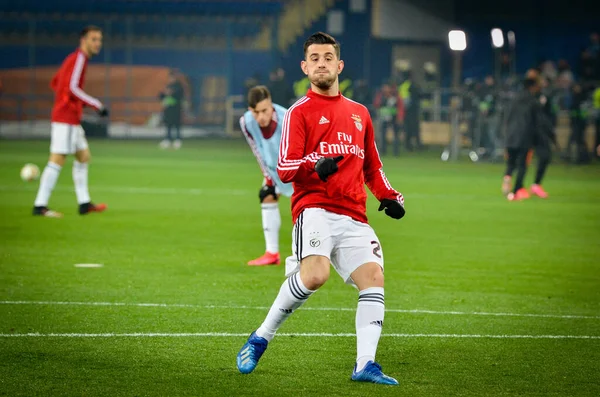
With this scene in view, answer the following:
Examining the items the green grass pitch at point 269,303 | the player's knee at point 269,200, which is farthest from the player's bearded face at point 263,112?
the green grass pitch at point 269,303

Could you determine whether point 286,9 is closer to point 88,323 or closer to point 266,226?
point 266,226

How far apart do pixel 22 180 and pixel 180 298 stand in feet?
44.1

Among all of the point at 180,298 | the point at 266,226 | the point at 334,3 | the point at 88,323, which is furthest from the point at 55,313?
the point at 334,3

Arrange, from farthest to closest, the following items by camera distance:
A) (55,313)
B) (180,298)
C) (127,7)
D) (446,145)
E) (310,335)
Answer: (127,7) < (446,145) < (180,298) < (55,313) < (310,335)

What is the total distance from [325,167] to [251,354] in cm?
125

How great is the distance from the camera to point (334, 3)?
45375mm

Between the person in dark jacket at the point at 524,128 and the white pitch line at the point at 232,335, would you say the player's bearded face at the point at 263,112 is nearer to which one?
the white pitch line at the point at 232,335

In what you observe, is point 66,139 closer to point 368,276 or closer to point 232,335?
point 232,335

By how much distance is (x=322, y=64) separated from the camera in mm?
6625

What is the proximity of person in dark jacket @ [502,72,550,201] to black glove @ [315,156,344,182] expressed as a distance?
14081 mm

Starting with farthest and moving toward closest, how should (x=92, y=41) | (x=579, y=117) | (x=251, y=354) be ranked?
(x=579, y=117) < (x=92, y=41) < (x=251, y=354)

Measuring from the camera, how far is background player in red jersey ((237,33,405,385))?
659 centimetres

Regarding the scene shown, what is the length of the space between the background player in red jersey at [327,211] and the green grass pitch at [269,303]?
1.09 ft

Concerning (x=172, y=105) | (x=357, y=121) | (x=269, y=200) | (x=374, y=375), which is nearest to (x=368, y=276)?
(x=374, y=375)
